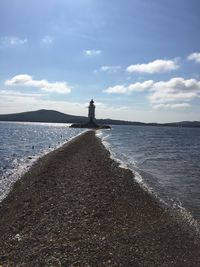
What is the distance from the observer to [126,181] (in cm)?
2594

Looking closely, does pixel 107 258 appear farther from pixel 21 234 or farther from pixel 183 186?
pixel 183 186

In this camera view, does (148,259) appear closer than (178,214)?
Yes

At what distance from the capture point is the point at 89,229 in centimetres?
1384

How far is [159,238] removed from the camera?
13.7 m

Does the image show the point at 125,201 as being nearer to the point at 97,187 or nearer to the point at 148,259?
the point at 97,187

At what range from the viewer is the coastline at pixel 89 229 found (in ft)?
36.9


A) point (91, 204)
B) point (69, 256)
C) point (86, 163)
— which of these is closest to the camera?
point (69, 256)

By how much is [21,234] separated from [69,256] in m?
3.26

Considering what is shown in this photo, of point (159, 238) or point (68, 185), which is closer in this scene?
point (159, 238)

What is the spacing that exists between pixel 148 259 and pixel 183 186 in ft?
53.9

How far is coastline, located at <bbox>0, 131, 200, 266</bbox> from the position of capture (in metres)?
11.3

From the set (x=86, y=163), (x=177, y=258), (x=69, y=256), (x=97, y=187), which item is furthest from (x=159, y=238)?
(x=86, y=163)

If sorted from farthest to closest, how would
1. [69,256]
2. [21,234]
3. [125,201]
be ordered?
[125,201]
[21,234]
[69,256]

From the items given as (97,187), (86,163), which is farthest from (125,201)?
(86,163)
